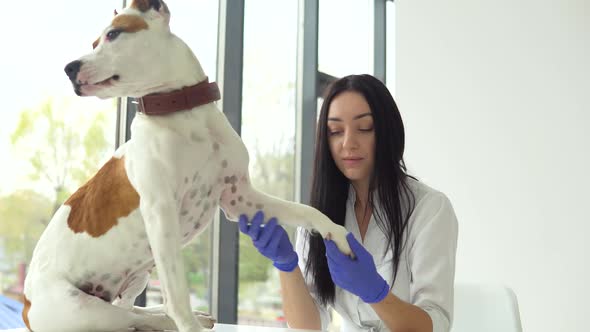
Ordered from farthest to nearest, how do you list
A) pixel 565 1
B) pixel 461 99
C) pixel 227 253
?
1. pixel 461 99
2. pixel 565 1
3. pixel 227 253

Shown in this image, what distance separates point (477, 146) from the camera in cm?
267

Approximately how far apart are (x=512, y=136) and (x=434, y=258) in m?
1.47

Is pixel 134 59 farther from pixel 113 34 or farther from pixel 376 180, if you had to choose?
pixel 376 180

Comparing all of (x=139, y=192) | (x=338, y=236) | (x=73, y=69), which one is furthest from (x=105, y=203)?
(x=338, y=236)

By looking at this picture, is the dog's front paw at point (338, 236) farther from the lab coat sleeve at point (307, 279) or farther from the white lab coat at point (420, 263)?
the lab coat sleeve at point (307, 279)

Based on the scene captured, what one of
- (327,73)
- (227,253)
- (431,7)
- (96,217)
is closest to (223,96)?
(227,253)

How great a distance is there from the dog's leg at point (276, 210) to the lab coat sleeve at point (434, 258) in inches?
19.4

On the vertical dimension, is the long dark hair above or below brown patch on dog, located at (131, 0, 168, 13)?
below

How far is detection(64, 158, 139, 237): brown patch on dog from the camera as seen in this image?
74 centimetres

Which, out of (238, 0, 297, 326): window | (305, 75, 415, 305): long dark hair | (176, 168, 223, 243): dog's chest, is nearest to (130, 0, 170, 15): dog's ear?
(176, 168, 223, 243): dog's chest

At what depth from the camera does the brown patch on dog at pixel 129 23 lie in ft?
2.34

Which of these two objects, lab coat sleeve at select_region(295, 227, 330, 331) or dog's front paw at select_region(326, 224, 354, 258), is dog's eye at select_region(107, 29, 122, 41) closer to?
dog's front paw at select_region(326, 224, 354, 258)

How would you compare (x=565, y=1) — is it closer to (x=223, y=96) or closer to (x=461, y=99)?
(x=461, y=99)

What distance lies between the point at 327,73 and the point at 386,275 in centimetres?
166
